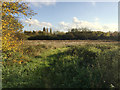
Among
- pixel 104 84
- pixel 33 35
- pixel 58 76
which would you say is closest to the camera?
pixel 104 84

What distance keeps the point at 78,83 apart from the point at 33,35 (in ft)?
45.5

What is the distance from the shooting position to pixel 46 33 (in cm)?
1702

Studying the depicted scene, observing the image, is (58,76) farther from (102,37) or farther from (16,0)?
(102,37)

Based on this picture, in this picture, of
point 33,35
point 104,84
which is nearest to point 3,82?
point 104,84

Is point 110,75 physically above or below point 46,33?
below

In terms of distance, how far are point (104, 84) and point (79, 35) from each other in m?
13.3

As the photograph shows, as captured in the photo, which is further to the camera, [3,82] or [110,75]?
[3,82]

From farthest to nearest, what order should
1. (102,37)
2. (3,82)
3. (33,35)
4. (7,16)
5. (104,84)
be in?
(102,37), (33,35), (7,16), (3,82), (104,84)

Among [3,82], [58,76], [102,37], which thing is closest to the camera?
[58,76]

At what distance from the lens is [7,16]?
4906mm

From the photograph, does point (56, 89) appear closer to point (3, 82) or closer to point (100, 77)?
point (100, 77)

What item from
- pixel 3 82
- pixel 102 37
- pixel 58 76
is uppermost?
pixel 102 37

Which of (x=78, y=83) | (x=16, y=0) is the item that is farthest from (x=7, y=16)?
(x=78, y=83)

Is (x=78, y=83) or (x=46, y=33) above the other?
(x=46, y=33)
